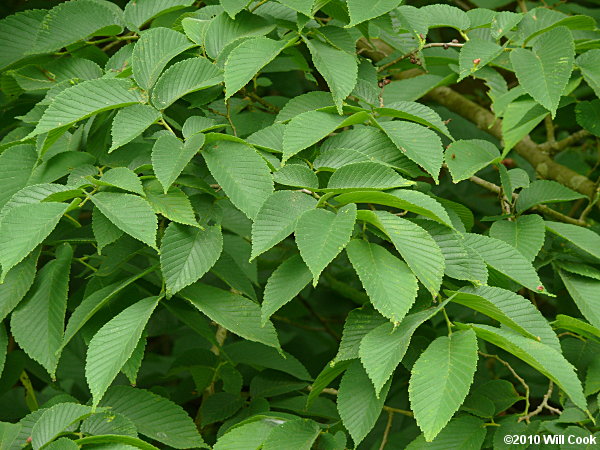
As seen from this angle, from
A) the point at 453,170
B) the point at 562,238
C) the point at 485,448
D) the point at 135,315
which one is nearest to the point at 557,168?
the point at 562,238

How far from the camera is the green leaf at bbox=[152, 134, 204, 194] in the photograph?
4.00 feet

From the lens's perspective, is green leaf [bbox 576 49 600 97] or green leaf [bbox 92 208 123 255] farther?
green leaf [bbox 576 49 600 97]

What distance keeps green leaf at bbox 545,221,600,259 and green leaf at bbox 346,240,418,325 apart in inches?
20.1

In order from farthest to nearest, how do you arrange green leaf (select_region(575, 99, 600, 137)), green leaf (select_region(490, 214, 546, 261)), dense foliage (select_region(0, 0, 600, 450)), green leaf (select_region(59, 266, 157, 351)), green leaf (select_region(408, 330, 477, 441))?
1. green leaf (select_region(575, 99, 600, 137))
2. green leaf (select_region(490, 214, 546, 261))
3. green leaf (select_region(59, 266, 157, 351))
4. dense foliage (select_region(0, 0, 600, 450))
5. green leaf (select_region(408, 330, 477, 441))

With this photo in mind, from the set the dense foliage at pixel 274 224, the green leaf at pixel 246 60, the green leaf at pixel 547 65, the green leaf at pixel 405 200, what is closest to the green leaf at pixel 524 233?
the dense foliage at pixel 274 224

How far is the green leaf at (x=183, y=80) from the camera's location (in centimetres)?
137

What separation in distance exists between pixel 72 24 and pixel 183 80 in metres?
0.34

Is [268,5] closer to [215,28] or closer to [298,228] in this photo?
[215,28]

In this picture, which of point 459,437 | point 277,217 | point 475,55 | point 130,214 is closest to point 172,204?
point 130,214

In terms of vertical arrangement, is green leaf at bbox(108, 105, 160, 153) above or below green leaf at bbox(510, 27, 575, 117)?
above

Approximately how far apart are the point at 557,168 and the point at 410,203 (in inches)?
45.2

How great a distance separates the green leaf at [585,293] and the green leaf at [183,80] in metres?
0.79

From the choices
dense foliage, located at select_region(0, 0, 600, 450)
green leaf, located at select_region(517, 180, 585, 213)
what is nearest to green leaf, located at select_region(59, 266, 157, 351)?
dense foliage, located at select_region(0, 0, 600, 450)

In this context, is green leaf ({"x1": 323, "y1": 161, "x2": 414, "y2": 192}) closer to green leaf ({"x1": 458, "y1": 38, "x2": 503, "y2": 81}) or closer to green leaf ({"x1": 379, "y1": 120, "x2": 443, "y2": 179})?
green leaf ({"x1": 379, "y1": 120, "x2": 443, "y2": 179})
